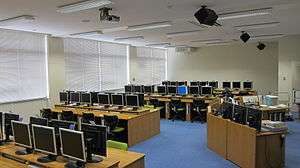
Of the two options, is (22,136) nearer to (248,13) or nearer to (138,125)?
(138,125)

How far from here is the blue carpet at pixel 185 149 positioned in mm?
5341

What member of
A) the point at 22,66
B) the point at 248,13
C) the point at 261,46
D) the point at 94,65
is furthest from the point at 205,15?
the point at 261,46

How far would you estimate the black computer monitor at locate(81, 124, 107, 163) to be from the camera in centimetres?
330

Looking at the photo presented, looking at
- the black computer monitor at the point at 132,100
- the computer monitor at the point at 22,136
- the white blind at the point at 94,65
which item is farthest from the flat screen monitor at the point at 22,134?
the white blind at the point at 94,65

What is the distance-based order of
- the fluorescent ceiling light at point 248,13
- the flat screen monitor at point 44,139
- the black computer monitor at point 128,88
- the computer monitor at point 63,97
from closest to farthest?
the flat screen monitor at point 44,139, the fluorescent ceiling light at point 248,13, the computer monitor at point 63,97, the black computer monitor at point 128,88

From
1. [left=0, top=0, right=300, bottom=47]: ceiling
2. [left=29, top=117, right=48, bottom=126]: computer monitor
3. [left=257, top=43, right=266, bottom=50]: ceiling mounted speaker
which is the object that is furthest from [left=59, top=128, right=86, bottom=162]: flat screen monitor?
[left=257, top=43, right=266, bottom=50]: ceiling mounted speaker

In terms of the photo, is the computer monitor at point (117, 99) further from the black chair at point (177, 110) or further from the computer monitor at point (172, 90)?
the computer monitor at point (172, 90)

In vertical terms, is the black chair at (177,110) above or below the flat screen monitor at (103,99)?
below

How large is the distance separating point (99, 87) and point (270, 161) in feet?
27.5

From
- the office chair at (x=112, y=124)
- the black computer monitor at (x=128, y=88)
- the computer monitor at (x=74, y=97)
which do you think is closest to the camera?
the office chair at (x=112, y=124)

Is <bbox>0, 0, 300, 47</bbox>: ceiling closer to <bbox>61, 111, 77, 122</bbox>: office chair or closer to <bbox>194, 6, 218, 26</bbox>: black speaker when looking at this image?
<bbox>194, 6, 218, 26</bbox>: black speaker

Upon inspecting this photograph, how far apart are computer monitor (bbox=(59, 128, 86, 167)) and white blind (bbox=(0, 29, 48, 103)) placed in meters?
5.67

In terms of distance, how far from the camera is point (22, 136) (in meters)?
3.90

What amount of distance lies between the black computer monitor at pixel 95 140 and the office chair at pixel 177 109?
22.7ft
